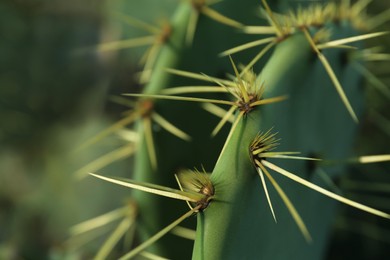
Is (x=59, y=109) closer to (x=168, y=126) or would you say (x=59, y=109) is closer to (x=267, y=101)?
(x=168, y=126)

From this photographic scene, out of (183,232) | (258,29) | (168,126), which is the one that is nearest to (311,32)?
(258,29)

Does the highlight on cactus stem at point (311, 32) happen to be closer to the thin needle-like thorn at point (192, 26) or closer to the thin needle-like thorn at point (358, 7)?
the thin needle-like thorn at point (192, 26)

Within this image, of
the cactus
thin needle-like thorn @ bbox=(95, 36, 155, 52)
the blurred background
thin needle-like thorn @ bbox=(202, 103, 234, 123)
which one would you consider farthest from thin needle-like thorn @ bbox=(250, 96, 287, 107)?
the blurred background

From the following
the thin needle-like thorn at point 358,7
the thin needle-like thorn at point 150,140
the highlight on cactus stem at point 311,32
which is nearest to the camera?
the highlight on cactus stem at point 311,32

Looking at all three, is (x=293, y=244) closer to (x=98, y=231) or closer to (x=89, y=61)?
(x=98, y=231)

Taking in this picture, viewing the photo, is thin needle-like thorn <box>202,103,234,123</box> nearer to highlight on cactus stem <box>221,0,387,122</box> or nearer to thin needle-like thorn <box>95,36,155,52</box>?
highlight on cactus stem <box>221,0,387,122</box>

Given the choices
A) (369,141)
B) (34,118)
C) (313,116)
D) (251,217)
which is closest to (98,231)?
(34,118)

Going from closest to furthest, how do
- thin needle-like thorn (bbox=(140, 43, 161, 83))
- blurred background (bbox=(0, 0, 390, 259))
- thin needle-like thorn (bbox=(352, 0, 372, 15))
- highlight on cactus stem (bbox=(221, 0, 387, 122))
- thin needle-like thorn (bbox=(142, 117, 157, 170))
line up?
highlight on cactus stem (bbox=(221, 0, 387, 122))
thin needle-like thorn (bbox=(142, 117, 157, 170))
thin needle-like thorn (bbox=(140, 43, 161, 83))
thin needle-like thorn (bbox=(352, 0, 372, 15))
blurred background (bbox=(0, 0, 390, 259))

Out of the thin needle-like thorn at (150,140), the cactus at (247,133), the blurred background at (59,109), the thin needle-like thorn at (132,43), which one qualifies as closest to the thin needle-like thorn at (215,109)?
the cactus at (247,133)

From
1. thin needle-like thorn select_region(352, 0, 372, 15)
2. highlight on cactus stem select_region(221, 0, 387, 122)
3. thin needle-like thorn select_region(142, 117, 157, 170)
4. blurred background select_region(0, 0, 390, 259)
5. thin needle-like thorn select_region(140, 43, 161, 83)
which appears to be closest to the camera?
highlight on cactus stem select_region(221, 0, 387, 122)
